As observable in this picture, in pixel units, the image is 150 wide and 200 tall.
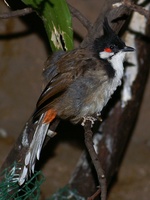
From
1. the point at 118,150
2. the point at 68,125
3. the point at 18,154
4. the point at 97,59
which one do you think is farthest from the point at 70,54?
the point at 68,125

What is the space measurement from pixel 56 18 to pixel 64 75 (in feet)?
1.23

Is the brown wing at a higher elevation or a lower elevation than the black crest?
lower

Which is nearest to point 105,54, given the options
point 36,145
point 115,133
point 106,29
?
point 106,29

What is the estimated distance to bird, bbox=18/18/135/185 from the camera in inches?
164

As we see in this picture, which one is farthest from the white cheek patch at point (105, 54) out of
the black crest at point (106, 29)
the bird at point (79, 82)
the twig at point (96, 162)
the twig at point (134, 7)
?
the twig at point (96, 162)

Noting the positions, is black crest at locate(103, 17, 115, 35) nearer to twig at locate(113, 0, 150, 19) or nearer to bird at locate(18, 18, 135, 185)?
bird at locate(18, 18, 135, 185)

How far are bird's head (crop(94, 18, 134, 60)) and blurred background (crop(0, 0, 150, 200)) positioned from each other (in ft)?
4.67

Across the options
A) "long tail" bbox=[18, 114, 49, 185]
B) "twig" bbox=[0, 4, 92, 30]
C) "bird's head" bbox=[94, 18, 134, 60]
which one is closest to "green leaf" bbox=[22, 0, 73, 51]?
"twig" bbox=[0, 4, 92, 30]

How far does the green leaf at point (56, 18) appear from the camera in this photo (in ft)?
13.5

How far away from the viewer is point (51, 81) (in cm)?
418

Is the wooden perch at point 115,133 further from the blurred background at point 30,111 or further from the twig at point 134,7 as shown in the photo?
the twig at point 134,7

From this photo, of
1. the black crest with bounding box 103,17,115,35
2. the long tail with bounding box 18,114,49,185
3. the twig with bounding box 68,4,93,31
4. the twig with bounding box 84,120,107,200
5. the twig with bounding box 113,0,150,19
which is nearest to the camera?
the twig with bounding box 84,120,107,200

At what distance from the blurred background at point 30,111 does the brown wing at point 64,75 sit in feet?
4.51

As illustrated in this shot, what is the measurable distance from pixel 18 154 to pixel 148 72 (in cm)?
158
